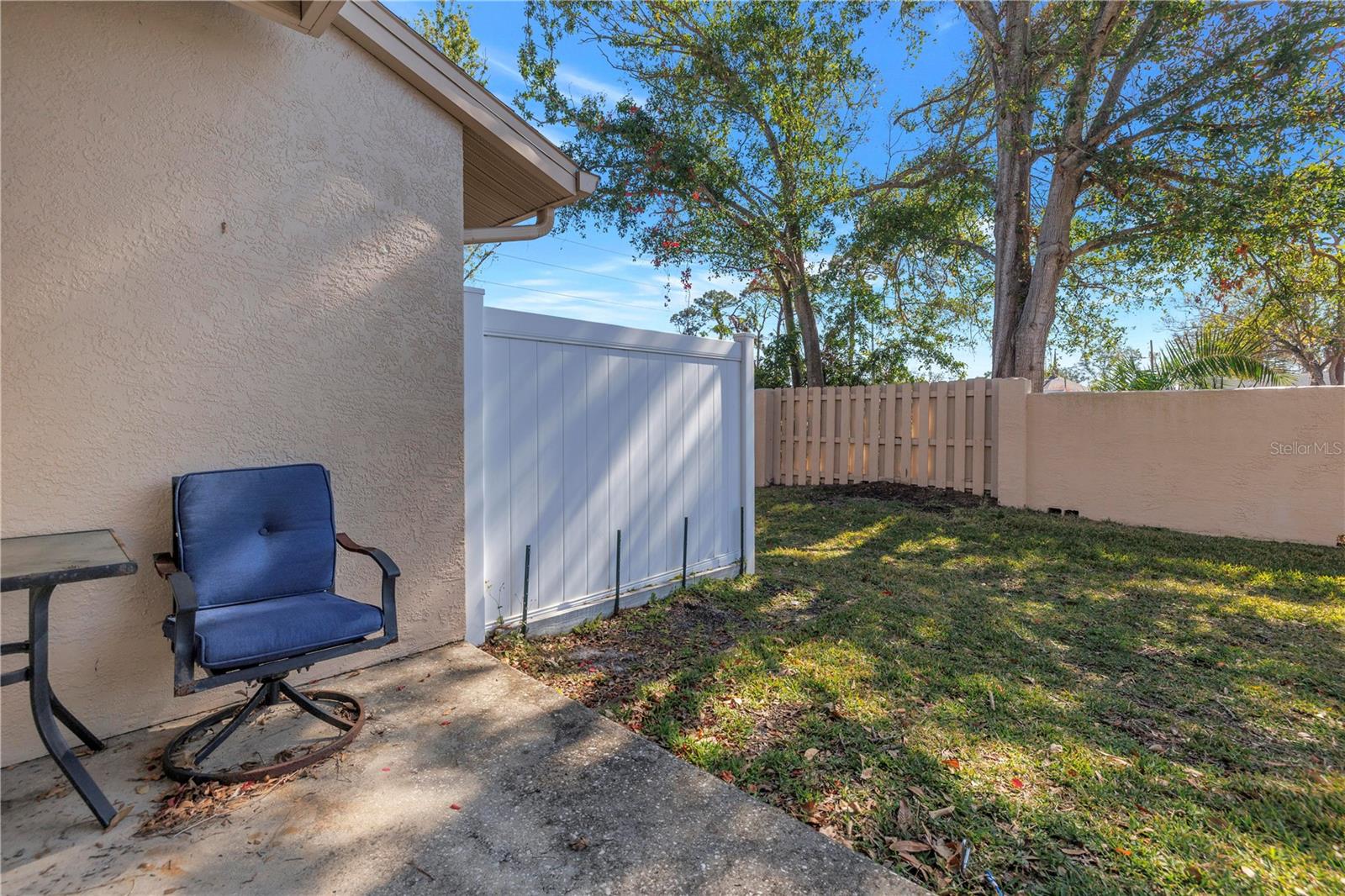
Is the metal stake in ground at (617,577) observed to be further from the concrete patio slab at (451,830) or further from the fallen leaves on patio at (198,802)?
the fallen leaves on patio at (198,802)

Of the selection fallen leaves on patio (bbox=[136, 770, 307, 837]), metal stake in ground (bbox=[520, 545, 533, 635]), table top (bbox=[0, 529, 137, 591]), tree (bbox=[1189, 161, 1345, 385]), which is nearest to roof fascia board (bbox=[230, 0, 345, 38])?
table top (bbox=[0, 529, 137, 591])

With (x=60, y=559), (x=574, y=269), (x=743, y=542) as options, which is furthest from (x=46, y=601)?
(x=574, y=269)

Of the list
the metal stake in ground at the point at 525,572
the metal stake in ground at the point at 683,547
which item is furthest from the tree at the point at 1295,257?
the metal stake in ground at the point at 525,572

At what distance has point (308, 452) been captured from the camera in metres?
2.68

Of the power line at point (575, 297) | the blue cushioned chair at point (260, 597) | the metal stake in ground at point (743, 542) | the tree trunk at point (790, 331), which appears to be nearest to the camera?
the blue cushioned chair at point (260, 597)

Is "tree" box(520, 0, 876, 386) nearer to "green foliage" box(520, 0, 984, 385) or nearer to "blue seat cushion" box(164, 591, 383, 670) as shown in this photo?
"green foliage" box(520, 0, 984, 385)

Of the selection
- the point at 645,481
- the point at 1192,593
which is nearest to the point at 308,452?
the point at 645,481

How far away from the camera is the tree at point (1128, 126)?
652cm

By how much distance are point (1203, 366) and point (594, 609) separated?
6.48 metres

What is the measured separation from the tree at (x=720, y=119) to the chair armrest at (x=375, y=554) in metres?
8.09

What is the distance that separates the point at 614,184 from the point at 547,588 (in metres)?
7.90

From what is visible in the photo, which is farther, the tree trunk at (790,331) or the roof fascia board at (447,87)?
the tree trunk at (790,331)

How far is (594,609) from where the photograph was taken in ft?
11.9

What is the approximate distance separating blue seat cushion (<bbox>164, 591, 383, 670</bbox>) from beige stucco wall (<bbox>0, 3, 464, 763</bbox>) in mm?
478
